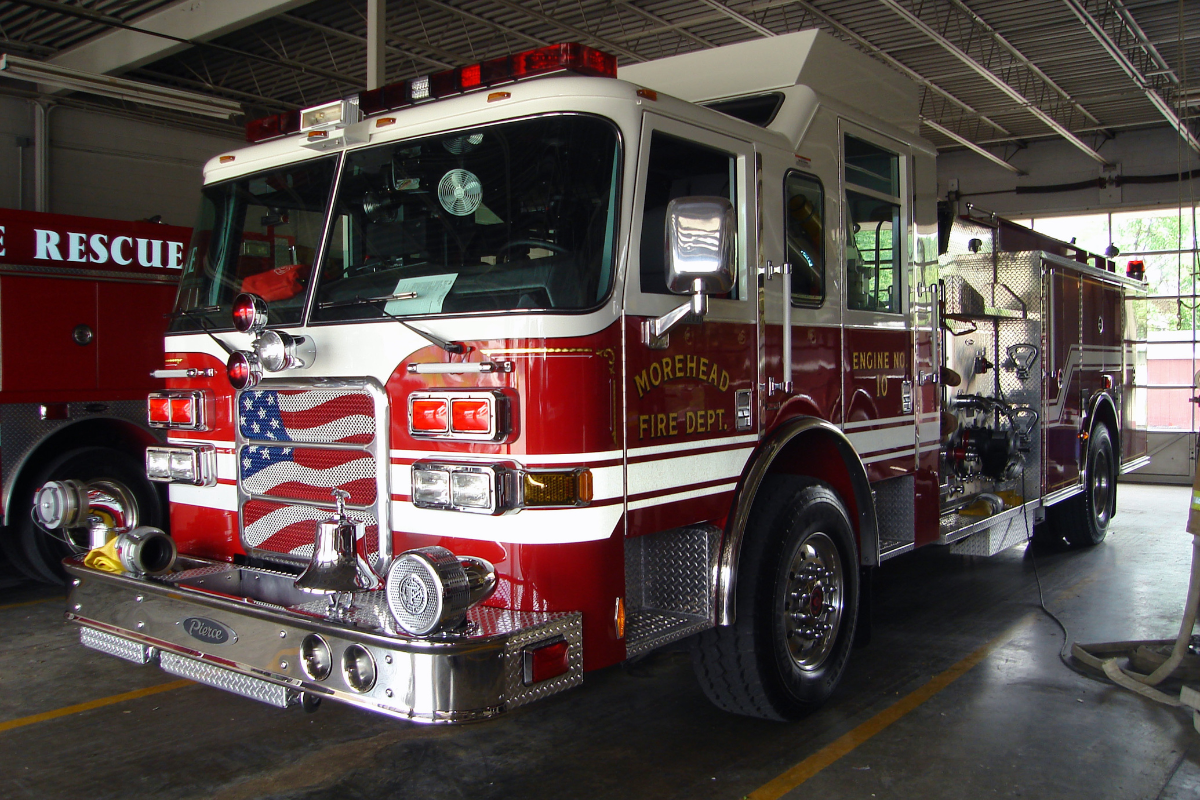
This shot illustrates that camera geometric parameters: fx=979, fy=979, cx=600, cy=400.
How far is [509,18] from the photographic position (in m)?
12.1

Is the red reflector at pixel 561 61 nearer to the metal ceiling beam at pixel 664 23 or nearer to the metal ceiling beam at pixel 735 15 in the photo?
the metal ceiling beam at pixel 735 15

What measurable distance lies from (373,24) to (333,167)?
19.9ft

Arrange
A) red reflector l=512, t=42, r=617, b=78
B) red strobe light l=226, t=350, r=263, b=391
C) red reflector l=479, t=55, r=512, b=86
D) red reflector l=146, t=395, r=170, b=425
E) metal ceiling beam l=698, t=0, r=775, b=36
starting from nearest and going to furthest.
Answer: red reflector l=512, t=42, r=617, b=78
red reflector l=479, t=55, r=512, b=86
red strobe light l=226, t=350, r=263, b=391
red reflector l=146, t=395, r=170, b=425
metal ceiling beam l=698, t=0, r=775, b=36

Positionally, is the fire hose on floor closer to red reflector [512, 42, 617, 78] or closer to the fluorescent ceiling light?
red reflector [512, 42, 617, 78]

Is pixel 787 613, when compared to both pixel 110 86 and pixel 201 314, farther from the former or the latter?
pixel 110 86

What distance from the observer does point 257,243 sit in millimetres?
4125

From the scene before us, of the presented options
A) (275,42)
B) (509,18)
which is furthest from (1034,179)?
(275,42)

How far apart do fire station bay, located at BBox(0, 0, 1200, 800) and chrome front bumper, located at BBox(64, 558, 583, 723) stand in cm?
1

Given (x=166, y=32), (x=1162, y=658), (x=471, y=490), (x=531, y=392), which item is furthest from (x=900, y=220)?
(x=166, y=32)

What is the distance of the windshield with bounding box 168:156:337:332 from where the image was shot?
3764mm

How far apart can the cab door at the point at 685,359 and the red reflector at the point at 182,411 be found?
6.33 ft

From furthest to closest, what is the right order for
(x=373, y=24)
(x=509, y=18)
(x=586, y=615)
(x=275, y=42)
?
(x=275, y=42)
(x=509, y=18)
(x=373, y=24)
(x=586, y=615)

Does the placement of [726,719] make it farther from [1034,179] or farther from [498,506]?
[1034,179]

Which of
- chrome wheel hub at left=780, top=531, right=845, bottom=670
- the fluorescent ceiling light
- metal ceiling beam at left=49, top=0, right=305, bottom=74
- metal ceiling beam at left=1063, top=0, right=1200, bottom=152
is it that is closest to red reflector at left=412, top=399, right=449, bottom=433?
chrome wheel hub at left=780, top=531, right=845, bottom=670
